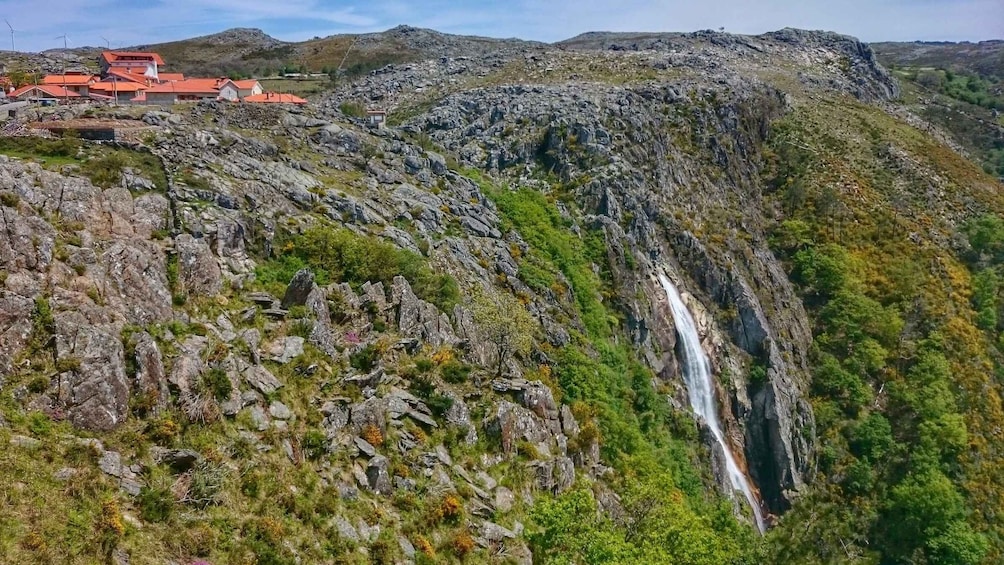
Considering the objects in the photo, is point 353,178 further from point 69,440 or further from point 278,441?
Result: point 69,440

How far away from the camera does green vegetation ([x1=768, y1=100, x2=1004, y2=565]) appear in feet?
183

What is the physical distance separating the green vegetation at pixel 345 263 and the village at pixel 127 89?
25406 mm

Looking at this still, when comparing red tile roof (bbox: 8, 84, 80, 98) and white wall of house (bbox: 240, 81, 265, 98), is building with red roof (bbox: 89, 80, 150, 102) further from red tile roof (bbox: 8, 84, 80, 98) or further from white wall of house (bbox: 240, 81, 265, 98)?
white wall of house (bbox: 240, 81, 265, 98)

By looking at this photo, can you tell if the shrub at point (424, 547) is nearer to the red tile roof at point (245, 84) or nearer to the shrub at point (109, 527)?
the shrub at point (109, 527)

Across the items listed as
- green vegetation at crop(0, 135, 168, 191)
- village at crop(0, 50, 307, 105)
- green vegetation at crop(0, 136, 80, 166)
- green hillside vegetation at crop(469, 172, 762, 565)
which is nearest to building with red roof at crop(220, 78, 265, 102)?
village at crop(0, 50, 307, 105)

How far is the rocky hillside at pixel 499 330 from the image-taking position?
59.0ft

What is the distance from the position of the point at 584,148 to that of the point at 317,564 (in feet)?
186

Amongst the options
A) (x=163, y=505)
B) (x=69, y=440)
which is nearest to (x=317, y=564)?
(x=163, y=505)

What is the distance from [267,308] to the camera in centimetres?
2653

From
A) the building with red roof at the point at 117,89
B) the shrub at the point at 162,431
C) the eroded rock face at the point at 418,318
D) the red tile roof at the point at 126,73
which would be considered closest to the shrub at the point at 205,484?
the shrub at the point at 162,431

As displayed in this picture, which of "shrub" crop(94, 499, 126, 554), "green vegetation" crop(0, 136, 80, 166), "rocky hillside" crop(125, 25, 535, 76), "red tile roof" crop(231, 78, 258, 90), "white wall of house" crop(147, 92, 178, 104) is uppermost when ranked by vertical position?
"rocky hillside" crop(125, 25, 535, 76)

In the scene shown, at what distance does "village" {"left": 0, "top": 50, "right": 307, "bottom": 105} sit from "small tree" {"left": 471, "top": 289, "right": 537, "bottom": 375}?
30866 millimetres

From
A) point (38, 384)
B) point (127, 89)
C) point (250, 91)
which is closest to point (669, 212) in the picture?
point (250, 91)

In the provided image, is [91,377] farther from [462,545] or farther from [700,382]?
[700,382]
